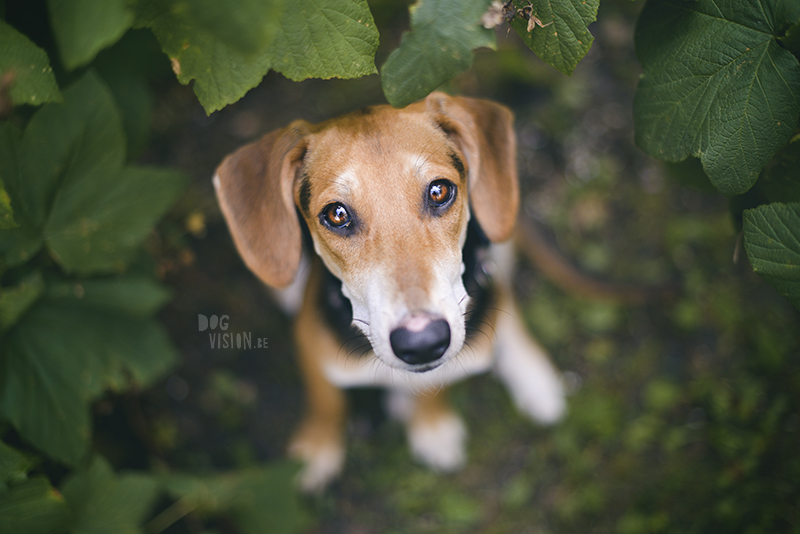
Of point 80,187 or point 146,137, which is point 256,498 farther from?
point 146,137

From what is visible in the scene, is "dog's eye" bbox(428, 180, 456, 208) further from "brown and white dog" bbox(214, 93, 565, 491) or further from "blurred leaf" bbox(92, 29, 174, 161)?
"blurred leaf" bbox(92, 29, 174, 161)

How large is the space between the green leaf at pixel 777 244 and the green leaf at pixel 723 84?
Answer: 0.37 feet

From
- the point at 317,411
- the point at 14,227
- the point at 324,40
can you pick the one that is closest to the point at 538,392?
the point at 317,411

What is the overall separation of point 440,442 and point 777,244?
2226 mm

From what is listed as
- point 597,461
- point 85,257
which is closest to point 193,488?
point 85,257

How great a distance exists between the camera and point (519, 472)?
3.23 meters

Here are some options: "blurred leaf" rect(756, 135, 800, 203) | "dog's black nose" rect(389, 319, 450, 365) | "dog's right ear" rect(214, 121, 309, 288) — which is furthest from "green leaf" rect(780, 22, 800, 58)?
"dog's right ear" rect(214, 121, 309, 288)

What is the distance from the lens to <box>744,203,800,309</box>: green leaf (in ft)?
4.93

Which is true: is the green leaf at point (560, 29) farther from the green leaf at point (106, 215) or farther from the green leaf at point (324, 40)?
the green leaf at point (106, 215)

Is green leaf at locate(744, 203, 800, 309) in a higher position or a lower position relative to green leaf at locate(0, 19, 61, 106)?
lower

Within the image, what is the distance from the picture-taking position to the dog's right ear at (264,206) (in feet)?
6.46

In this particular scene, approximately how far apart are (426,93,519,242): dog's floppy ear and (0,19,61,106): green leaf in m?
1.37

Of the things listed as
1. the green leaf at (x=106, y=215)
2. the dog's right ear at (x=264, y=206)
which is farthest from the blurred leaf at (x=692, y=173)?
the green leaf at (x=106, y=215)

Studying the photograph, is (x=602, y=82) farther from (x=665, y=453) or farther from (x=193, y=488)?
(x=193, y=488)
